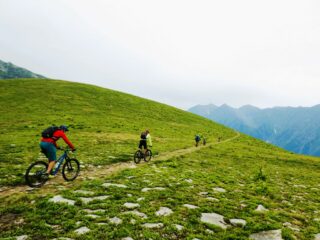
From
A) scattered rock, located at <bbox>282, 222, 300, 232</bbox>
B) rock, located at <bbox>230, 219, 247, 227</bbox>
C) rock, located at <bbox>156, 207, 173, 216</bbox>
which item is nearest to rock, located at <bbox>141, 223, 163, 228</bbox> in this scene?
rock, located at <bbox>156, 207, 173, 216</bbox>

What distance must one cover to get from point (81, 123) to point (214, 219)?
129 ft

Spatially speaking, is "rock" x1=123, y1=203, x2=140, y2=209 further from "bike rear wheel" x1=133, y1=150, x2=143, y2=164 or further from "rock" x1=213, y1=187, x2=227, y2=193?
"bike rear wheel" x1=133, y1=150, x2=143, y2=164

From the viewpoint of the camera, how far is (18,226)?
29.2 ft

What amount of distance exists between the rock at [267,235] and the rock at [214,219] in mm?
1108

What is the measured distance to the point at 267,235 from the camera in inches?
372

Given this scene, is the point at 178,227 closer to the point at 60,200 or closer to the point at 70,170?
the point at 60,200

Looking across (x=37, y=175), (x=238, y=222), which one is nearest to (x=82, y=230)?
(x=238, y=222)

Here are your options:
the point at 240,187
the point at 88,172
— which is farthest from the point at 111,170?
the point at 240,187

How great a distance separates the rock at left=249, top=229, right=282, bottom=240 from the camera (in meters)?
9.22

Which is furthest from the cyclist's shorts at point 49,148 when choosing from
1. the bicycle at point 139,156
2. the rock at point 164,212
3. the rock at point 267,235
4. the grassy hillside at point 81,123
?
the rock at point 267,235

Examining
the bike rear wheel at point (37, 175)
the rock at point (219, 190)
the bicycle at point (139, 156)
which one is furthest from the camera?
the bicycle at point (139, 156)

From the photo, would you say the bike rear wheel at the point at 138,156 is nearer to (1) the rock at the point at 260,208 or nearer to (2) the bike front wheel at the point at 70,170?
(2) the bike front wheel at the point at 70,170

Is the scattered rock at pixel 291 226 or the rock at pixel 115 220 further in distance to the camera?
the scattered rock at pixel 291 226

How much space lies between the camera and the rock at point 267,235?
9.22 metres
